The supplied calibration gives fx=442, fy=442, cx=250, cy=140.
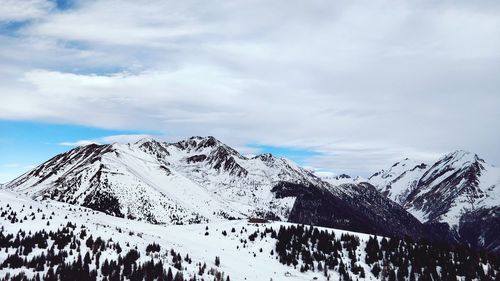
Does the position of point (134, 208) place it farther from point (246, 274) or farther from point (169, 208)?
point (246, 274)

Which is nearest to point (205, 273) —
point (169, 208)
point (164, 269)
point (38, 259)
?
point (164, 269)

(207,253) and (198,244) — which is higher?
(198,244)

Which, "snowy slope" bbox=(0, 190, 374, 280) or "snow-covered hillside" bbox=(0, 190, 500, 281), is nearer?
"snow-covered hillside" bbox=(0, 190, 500, 281)

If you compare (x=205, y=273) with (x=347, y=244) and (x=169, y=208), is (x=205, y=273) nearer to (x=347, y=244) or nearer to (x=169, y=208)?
(x=347, y=244)

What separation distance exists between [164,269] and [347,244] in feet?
103

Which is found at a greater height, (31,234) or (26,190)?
Answer: (26,190)

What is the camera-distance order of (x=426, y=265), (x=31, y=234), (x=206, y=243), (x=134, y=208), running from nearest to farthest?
1. (x=31, y=234)
2. (x=426, y=265)
3. (x=206, y=243)
4. (x=134, y=208)

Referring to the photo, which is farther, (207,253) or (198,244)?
(198,244)

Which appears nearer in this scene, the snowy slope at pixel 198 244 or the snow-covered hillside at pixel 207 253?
the snow-covered hillside at pixel 207 253

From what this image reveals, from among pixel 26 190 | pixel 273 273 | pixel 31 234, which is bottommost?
pixel 273 273

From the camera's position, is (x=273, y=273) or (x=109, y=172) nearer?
(x=273, y=273)

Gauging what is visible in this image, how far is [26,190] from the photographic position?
198750 millimetres

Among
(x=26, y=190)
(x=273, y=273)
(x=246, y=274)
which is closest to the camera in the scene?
(x=246, y=274)

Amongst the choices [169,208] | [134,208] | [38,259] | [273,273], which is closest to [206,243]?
[273,273]
